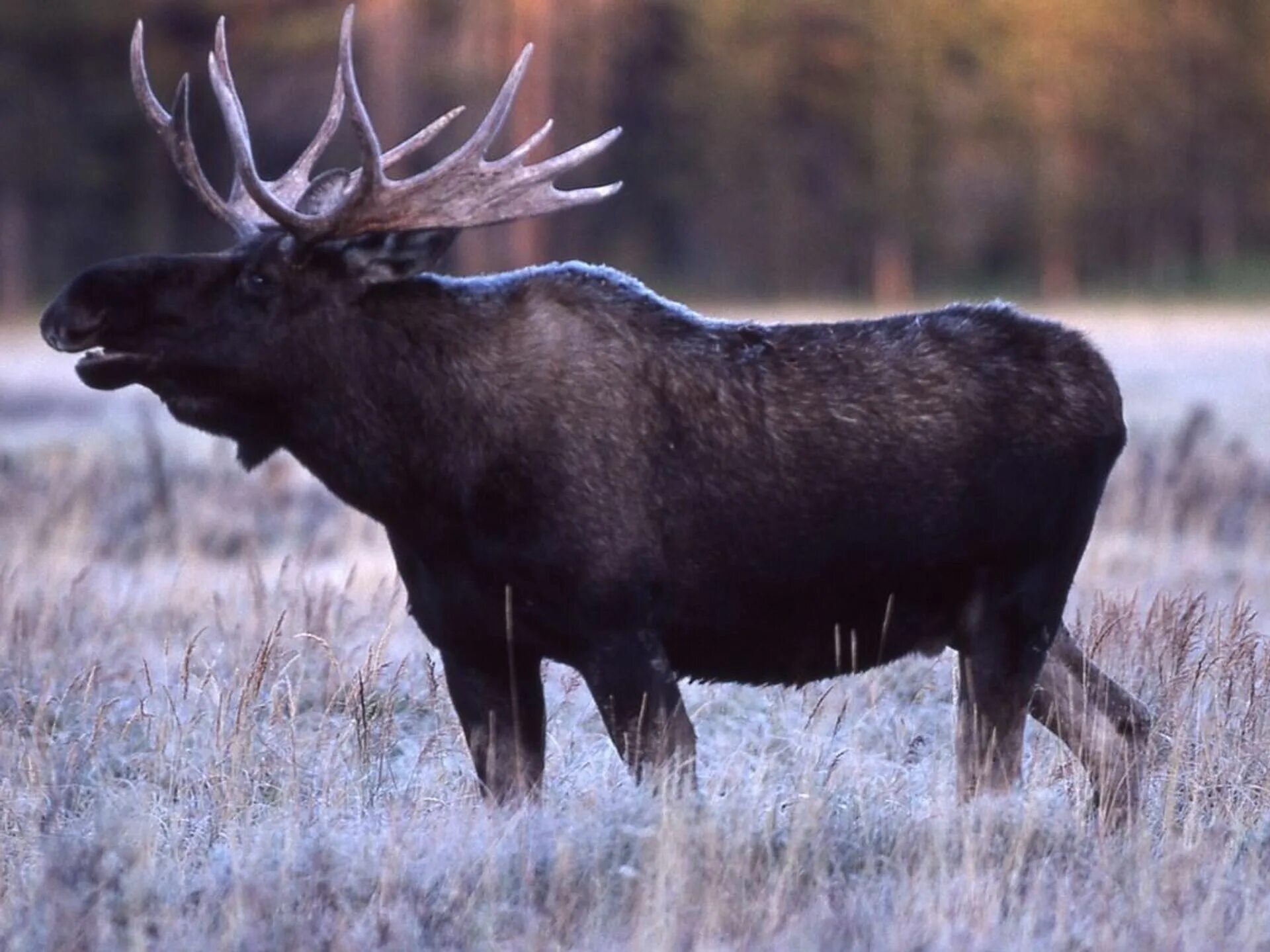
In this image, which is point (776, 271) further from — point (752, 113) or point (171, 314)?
point (171, 314)

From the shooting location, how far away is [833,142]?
56.6 metres

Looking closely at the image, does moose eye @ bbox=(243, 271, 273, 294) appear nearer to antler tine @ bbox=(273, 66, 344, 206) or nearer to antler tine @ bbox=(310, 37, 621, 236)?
antler tine @ bbox=(310, 37, 621, 236)

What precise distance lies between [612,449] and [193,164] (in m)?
1.77

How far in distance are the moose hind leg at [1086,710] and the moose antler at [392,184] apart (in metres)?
2.17

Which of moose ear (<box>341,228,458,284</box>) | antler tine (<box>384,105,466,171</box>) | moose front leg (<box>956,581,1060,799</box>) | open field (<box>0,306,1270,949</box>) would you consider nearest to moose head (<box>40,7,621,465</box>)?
moose ear (<box>341,228,458,284</box>)

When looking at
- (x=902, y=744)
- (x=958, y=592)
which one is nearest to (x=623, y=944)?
(x=958, y=592)

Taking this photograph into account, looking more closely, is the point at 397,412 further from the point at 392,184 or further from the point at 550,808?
the point at 550,808

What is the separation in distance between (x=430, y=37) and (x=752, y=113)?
10.9 m

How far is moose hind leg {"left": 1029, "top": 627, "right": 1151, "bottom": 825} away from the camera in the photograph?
20.6 ft

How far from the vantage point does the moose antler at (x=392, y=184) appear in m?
5.93

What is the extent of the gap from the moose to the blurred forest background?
4266 cm

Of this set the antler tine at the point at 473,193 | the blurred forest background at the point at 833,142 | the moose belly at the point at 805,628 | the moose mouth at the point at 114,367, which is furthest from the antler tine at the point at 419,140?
the blurred forest background at the point at 833,142

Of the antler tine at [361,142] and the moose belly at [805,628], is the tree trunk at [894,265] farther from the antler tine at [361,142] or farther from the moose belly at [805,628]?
the antler tine at [361,142]

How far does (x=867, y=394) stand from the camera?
19.9 ft
